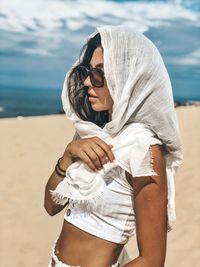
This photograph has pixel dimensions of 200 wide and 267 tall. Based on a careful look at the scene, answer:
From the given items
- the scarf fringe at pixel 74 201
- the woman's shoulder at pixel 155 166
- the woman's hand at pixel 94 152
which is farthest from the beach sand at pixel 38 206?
the woman's shoulder at pixel 155 166

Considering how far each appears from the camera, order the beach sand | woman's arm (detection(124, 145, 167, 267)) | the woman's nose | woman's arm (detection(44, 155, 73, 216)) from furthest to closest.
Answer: the beach sand
woman's arm (detection(44, 155, 73, 216))
the woman's nose
woman's arm (detection(124, 145, 167, 267))

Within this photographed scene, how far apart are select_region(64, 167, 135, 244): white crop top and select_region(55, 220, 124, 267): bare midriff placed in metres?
0.02

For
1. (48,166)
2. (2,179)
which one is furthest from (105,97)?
(48,166)

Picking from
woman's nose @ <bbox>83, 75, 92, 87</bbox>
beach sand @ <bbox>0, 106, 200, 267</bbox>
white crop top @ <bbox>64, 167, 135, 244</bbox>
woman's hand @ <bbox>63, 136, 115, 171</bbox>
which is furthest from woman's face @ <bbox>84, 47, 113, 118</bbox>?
beach sand @ <bbox>0, 106, 200, 267</bbox>

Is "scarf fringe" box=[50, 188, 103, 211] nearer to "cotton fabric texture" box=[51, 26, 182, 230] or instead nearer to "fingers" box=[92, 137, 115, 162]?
"cotton fabric texture" box=[51, 26, 182, 230]

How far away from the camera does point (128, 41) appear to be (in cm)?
180

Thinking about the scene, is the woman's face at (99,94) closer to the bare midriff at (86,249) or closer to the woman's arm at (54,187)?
the woman's arm at (54,187)

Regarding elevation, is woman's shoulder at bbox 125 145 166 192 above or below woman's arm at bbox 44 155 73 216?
above

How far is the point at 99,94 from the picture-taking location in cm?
192

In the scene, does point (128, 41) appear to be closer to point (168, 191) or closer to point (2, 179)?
point (168, 191)

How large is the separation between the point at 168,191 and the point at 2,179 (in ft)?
27.3

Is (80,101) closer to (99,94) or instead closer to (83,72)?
(83,72)

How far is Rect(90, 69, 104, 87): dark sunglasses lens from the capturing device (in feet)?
6.24

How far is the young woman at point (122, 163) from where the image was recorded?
1.71 meters
